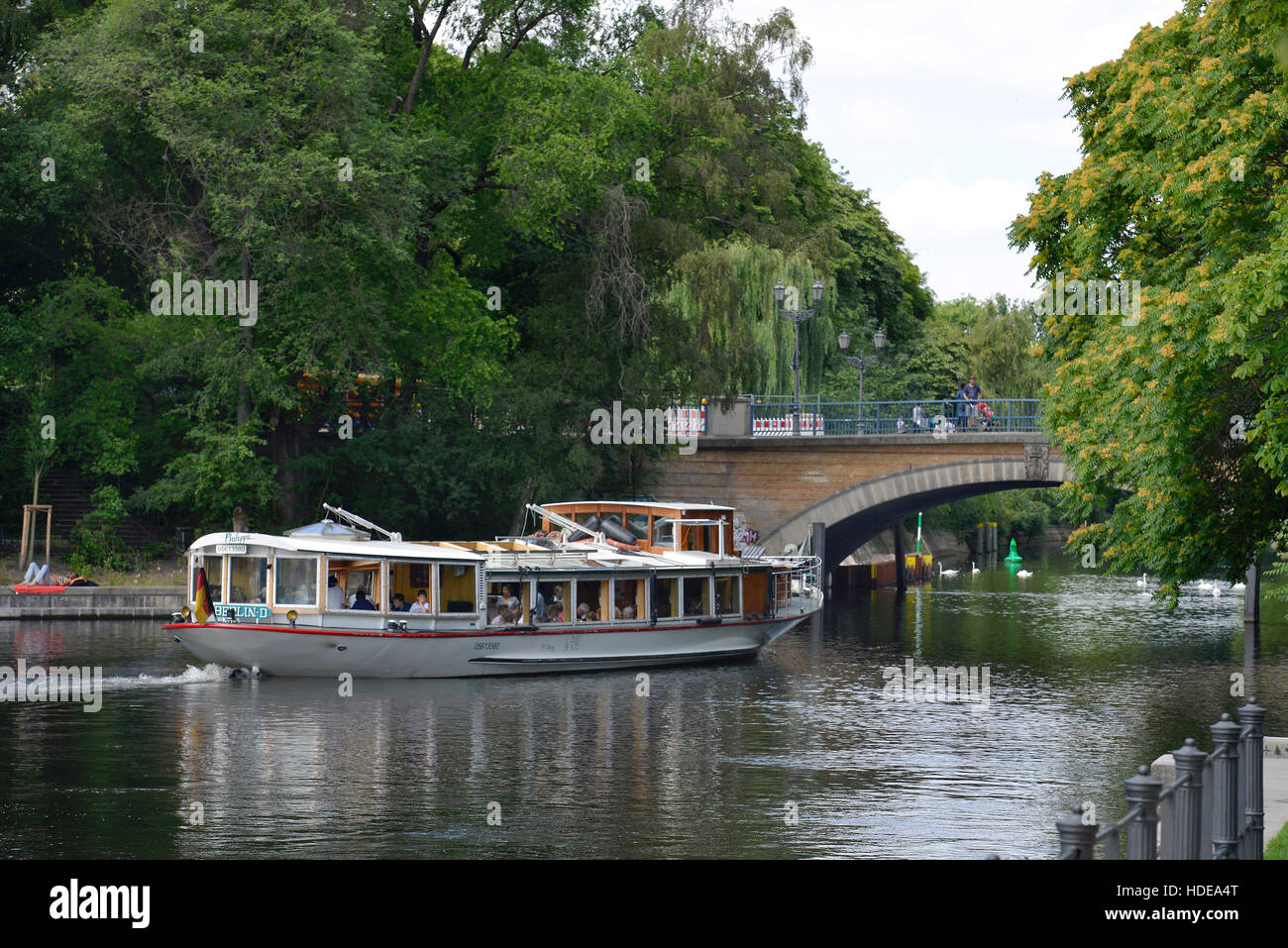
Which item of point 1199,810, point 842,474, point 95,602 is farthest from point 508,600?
point 1199,810

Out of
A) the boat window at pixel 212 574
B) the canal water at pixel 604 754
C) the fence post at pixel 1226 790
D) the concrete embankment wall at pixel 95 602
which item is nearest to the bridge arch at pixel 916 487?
the canal water at pixel 604 754

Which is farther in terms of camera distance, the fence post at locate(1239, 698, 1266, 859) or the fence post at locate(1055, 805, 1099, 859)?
the fence post at locate(1239, 698, 1266, 859)

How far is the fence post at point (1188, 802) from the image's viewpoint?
1053cm

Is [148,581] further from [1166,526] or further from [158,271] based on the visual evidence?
[1166,526]

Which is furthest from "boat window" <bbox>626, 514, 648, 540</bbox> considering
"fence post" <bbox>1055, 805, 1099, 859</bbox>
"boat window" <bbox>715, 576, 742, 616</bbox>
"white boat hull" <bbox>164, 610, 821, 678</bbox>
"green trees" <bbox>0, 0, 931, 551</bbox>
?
"fence post" <bbox>1055, 805, 1099, 859</bbox>

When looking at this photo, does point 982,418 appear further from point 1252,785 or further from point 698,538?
point 1252,785

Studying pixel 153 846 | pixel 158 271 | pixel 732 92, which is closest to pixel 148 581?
pixel 158 271

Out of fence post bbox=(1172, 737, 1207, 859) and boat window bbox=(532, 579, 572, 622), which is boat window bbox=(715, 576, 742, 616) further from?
fence post bbox=(1172, 737, 1207, 859)

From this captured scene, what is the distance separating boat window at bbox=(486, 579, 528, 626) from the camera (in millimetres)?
33219

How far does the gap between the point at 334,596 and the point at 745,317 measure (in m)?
27.7

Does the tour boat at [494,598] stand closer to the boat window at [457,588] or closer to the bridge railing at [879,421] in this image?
the boat window at [457,588]

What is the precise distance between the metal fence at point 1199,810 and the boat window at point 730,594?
79.9 ft

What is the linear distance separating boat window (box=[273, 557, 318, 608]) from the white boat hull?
29.4 inches
